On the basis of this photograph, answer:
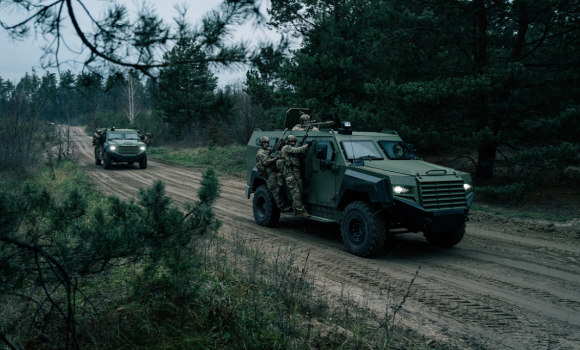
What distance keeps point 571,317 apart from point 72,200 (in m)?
5.13

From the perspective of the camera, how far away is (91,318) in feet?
11.6

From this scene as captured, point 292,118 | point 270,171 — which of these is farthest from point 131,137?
point 270,171

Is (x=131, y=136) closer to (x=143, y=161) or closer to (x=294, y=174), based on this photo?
(x=143, y=161)

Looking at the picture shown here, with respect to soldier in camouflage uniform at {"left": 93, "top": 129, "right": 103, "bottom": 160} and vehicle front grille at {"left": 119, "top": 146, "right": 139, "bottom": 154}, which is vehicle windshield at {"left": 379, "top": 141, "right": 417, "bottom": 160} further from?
soldier in camouflage uniform at {"left": 93, "top": 129, "right": 103, "bottom": 160}

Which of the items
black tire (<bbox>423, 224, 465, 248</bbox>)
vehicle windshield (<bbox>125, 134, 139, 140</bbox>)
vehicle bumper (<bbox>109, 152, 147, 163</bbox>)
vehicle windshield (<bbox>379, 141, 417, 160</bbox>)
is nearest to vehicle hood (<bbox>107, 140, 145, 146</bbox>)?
vehicle windshield (<bbox>125, 134, 139, 140</bbox>)

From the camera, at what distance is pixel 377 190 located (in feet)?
20.8

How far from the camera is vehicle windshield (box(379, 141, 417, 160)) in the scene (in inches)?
303

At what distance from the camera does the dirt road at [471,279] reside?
4.23 m

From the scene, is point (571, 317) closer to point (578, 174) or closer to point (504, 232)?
point (504, 232)

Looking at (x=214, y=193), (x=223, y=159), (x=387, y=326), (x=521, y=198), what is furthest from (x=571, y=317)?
(x=223, y=159)

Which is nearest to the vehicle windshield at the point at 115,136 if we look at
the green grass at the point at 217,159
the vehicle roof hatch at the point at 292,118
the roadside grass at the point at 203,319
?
the green grass at the point at 217,159

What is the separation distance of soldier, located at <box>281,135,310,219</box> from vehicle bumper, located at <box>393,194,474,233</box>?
2114 mm

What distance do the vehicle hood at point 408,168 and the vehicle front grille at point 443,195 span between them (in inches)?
8.3

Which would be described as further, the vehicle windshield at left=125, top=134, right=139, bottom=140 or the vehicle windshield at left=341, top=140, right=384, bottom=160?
the vehicle windshield at left=125, top=134, right=139, bottom=140
